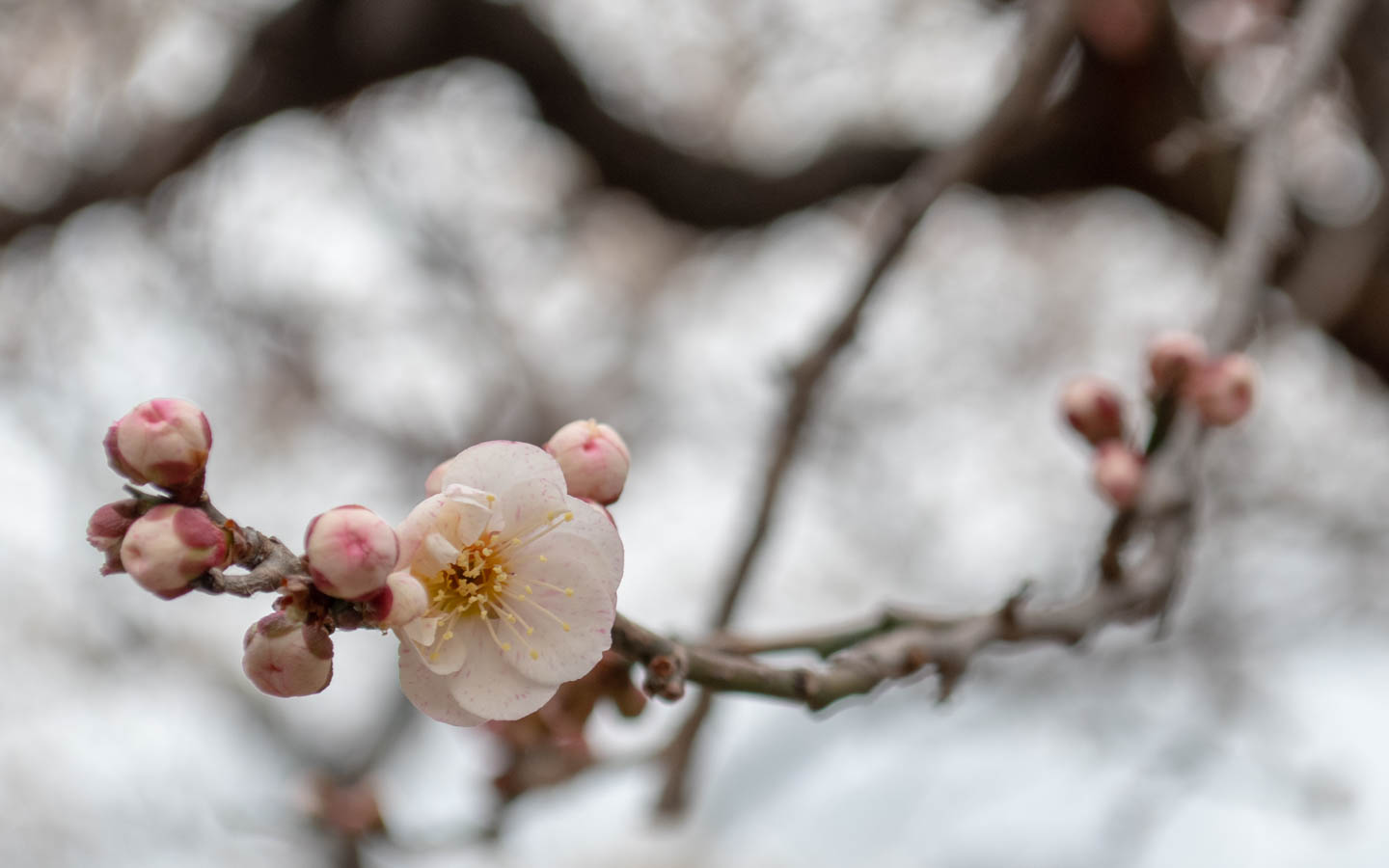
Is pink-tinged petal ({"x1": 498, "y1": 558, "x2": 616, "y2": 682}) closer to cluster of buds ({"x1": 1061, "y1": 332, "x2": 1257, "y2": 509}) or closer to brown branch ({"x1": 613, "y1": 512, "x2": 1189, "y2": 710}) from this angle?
brown branch ({"x1": 613, "y1": 512, "x2": 1189, "y2": 710})

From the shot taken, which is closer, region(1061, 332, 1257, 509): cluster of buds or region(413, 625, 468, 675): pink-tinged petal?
region(413, 625, 468, 675): pink-tinged petal

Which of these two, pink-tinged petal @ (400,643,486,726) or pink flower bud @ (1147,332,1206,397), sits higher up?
pink flower bud @ (1147,332,1206,397)

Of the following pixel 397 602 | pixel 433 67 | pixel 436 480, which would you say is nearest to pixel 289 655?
pixel 397 602

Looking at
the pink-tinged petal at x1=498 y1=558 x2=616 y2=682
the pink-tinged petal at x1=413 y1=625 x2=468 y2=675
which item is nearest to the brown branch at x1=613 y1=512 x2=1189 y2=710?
the pink-tinged petal at x1=498 y1=558 x2=616 y2=682

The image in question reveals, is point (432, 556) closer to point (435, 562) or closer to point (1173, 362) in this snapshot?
point (435, 562)

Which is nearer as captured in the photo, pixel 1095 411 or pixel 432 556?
pixel 432 556

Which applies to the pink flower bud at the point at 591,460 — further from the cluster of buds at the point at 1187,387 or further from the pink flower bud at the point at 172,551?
the cluster of buds at the point at 1187,387

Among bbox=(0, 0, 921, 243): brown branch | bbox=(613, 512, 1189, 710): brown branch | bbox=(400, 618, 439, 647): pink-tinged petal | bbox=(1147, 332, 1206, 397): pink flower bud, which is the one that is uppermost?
bbox=(1147, 332, 1206, 397): pink flower bud

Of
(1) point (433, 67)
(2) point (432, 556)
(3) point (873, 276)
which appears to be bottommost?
(1) point (433, 67)
